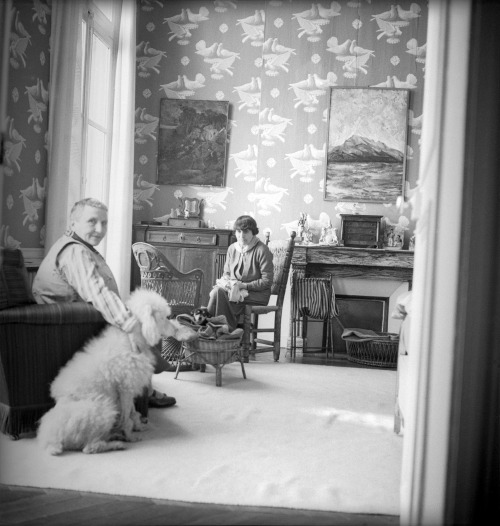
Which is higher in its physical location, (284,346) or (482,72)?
(482,72)

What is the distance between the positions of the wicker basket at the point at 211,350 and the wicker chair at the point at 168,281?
0.73m

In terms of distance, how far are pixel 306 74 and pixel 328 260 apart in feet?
7.85

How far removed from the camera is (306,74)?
691 centimetres

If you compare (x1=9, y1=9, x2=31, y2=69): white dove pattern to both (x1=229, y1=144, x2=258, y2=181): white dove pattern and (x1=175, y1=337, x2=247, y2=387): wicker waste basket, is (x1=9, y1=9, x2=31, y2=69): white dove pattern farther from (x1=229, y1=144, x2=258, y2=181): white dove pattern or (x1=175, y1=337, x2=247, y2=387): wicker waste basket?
(x1=229, y1=144, x2=258, y2=181): white dove pattern

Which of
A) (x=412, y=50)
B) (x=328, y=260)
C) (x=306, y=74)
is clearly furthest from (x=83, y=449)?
Result: (x=412, y=50)

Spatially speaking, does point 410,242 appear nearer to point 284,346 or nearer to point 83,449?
point 284,346

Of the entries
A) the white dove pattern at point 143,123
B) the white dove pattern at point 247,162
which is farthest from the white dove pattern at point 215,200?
the white dove pattern at point 143,123

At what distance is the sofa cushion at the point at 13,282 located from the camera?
2.85 meters

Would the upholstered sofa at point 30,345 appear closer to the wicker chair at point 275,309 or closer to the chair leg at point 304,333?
the wicker chair at point 275,309

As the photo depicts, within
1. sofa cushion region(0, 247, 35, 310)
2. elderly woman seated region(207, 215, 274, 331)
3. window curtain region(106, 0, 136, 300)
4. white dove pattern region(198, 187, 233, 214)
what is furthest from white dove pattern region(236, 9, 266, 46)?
sofa cushion region(0, 247, 35, 310)

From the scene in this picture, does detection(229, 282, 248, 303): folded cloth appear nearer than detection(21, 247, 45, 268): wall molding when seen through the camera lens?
No

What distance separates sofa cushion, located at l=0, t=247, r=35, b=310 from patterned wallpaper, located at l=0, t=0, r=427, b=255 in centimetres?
405

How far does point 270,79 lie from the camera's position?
6.96 meters

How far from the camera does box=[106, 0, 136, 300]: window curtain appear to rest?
5992 mm
